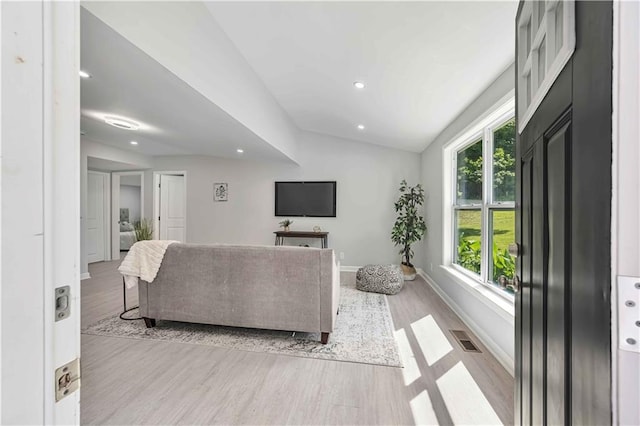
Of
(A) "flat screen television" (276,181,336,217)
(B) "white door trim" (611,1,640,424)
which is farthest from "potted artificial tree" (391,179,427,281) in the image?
(B) "white door trim" (611,1,640,424)

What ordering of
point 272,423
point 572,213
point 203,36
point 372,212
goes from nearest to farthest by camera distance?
1. point 572,213
2. point 272,423
3. point 203,36
4. point 372,212

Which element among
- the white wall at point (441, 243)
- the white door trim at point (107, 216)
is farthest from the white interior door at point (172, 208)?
the white wall at point (441, 243)

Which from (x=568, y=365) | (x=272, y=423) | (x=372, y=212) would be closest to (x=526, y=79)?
(x=568, y=365)

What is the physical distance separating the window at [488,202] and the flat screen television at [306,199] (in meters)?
2.44

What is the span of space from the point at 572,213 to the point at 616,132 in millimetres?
220

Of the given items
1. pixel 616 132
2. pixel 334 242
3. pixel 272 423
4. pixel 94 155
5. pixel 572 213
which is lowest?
pixel 272 423

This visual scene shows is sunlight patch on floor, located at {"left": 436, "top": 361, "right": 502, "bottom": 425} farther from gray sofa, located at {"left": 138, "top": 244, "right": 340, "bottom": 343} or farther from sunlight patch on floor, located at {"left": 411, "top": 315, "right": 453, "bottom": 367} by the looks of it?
gray sofa, located at {"left": 138, "top": 244, "right": 340, "bottom": 343}

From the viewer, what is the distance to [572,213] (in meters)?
0.56

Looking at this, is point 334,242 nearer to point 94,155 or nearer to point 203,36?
point 203,36

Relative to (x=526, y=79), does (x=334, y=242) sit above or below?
below

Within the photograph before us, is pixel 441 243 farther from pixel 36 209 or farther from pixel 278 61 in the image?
pixel 36 209

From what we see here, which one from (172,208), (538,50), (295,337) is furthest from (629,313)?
(172,208)

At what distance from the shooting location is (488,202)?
2637 mm

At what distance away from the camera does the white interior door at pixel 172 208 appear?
6.16 meters
